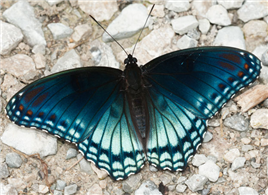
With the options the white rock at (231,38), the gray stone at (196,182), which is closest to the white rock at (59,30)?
the white rock at (231,38)

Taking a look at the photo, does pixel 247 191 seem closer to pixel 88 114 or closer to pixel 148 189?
pixel 148 189

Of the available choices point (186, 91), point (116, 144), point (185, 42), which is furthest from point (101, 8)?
point (116, 144)

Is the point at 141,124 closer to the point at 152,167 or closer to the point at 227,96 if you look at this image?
the point at 152,167

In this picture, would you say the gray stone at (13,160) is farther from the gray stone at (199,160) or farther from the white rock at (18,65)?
the gray stone at (199,160)

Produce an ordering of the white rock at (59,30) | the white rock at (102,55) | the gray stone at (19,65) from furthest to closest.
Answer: the white rock at (59,30) < the white rock at (102,55) < the gray stone at (19,65)

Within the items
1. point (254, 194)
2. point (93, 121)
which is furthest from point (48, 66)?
point (254, 194)

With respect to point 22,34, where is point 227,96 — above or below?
below
